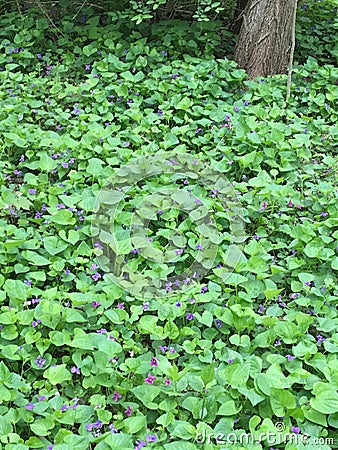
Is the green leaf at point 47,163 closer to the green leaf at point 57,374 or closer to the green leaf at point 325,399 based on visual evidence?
the green leaf at point 57,374

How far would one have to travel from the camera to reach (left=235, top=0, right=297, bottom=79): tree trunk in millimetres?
4648

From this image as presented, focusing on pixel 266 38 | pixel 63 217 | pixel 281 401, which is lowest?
pixel 281 401

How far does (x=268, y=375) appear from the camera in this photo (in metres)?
2.30

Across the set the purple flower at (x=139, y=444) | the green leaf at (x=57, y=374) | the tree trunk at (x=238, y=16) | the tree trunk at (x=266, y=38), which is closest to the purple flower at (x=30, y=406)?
the green leaf at (x=57, y=374)

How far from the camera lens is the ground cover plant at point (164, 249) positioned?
2.23 m

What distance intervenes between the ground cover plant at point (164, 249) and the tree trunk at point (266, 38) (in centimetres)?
16

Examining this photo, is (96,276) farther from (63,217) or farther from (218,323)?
(218,323)

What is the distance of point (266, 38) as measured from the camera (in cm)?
473

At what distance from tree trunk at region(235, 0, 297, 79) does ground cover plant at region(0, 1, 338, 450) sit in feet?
0.53

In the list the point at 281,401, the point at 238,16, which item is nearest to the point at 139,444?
the point at 281,401

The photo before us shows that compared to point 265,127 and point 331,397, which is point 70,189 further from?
point 331,397

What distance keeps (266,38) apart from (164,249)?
246 centimetres

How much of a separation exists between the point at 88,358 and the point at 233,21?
397 centimetres

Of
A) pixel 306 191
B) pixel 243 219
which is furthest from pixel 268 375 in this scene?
pixel 306 191
